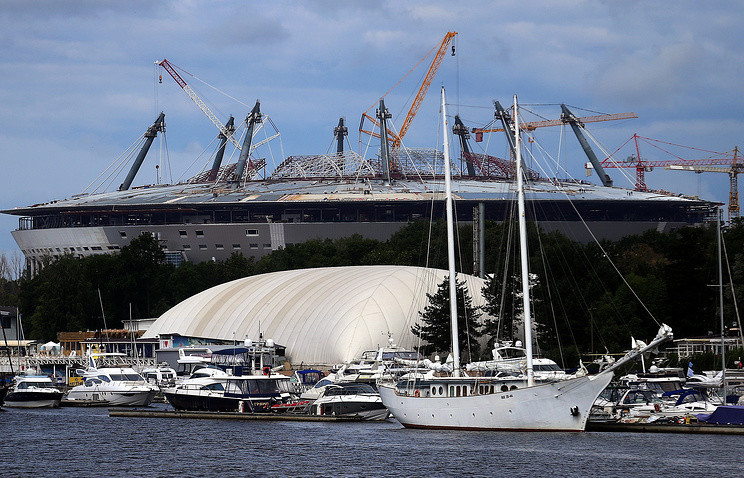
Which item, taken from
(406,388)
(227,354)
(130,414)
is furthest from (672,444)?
(227,354)

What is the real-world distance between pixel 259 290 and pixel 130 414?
152 ft

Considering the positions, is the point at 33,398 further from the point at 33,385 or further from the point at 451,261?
the point at 451,261

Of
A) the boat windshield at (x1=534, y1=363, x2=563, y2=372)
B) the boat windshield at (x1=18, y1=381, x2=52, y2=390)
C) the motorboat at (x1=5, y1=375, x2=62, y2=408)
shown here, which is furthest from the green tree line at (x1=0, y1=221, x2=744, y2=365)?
the boat windshield at (x1=18, y1=381, x2=52, y2=390)

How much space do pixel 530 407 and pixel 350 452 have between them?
8.57 metres

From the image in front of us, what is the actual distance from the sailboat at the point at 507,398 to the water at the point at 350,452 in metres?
0.63

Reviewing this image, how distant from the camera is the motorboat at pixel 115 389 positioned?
266 ft

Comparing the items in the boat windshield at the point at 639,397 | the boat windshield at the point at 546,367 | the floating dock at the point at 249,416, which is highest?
the boat windshield at the point at 546,367

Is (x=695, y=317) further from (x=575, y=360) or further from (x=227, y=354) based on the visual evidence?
(x=227, y=354)

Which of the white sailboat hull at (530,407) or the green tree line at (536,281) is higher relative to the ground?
the green tree line at (536,281)

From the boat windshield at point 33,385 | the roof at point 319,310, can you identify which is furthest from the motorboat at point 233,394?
the roof at point 319,310

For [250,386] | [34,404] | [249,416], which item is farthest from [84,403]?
[249,416]

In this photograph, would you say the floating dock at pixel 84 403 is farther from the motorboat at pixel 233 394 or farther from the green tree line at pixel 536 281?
the green tree line at pixel 536 281

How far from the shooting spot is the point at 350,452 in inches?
2034

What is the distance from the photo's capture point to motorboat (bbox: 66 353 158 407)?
8119cm
